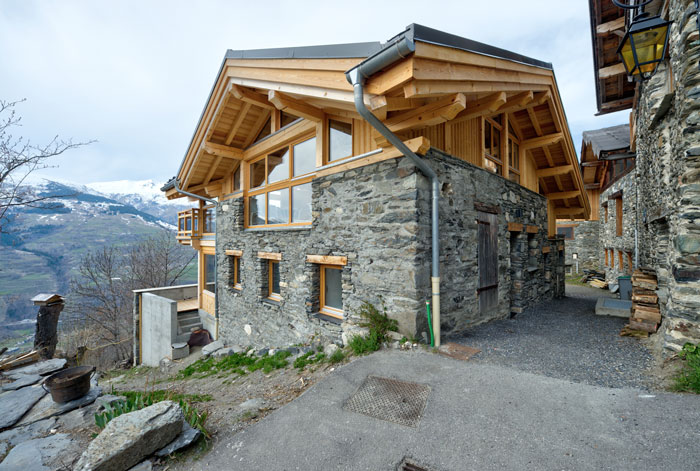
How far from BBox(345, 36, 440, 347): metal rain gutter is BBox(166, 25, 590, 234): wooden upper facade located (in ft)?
0.37

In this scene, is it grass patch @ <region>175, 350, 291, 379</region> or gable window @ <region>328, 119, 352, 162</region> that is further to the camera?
grass patch @ <region>175, 350, 291, 379</region>

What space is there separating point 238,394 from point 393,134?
4198 mm

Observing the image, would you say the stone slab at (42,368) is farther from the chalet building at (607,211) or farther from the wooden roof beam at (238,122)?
the chalet building at (607,211)

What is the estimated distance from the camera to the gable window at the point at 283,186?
590 centimetres

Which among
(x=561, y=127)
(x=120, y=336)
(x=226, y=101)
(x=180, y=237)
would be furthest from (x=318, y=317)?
(x=120, y=336)

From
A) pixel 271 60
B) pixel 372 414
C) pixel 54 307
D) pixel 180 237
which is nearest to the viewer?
pixel 372 414

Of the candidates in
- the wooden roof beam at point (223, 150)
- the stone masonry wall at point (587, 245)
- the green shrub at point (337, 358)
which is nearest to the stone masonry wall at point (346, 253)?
the green shrub at point (337, 358)

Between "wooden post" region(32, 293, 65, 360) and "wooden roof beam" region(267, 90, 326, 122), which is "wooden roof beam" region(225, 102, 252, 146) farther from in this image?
"wooden post" region(32, 293, 65, 360)

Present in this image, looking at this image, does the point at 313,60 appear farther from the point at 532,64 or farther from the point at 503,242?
the point at 503,242

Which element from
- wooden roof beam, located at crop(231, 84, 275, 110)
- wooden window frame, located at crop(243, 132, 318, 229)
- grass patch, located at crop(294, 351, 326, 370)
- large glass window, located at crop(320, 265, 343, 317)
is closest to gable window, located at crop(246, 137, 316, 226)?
wooden window frame, located at crop(243, 132, 318, 229)

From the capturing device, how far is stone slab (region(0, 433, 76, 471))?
244cm

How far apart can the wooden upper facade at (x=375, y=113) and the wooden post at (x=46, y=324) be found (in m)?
4.32

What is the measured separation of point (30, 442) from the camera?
2832 millimetres

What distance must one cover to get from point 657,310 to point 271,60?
7.14m
